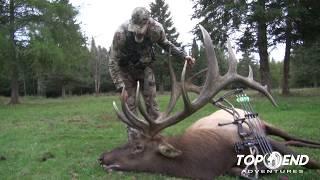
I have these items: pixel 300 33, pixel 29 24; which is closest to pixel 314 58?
pixel 300 33

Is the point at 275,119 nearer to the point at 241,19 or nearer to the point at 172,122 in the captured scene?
the point at 172,122

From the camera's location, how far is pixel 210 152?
6.50 m

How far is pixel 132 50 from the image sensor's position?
8.03m

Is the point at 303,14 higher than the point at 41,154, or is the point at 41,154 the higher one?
the point at 303,14

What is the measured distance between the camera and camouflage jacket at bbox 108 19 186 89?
7.86m

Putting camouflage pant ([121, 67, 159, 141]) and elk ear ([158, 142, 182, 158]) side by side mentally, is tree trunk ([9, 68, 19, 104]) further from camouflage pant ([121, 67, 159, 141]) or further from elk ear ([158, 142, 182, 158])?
elk ear ([158, 142, 182, 158])

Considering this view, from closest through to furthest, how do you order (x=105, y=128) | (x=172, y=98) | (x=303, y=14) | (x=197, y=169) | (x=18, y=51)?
(x=197, y=169) < (x=172, y=98) < (x=105, y=128) < (x=303, y=14) < (x=18, y=51)

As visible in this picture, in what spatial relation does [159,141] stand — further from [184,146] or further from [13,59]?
[13,59]

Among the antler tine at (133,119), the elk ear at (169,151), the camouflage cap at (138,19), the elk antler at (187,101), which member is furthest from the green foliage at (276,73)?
the elk ear at (169,151)

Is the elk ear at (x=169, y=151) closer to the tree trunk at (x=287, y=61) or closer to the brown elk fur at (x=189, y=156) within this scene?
the brown elk fur at (x=189, y=156)

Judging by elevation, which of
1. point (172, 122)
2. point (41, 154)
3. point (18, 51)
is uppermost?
point (18, 51)

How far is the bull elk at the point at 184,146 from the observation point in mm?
6430

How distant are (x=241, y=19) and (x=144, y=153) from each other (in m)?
25.5

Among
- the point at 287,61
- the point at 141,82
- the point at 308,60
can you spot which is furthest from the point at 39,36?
the point at 141,82
